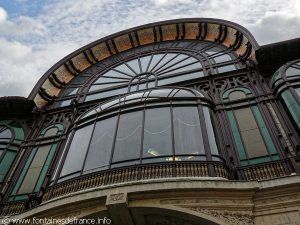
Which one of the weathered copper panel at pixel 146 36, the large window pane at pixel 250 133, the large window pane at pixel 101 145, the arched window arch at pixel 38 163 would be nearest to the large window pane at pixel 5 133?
the arched window arch at pixel 38 163

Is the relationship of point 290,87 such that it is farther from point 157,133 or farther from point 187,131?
point 157,133

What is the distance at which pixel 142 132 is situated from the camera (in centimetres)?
873

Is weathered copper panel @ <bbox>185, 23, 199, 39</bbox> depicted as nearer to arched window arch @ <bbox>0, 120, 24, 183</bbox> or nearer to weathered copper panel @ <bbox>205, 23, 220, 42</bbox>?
weathered copper panel @ <bbox>205, 23, 220, 42</bbox>

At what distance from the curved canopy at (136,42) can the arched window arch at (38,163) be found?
267 cm

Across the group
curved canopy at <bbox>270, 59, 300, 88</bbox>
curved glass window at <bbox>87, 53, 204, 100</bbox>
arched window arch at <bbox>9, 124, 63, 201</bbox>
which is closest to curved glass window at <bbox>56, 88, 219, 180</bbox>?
arched window arch at <bbox>9, 124, 63, 201</bbox>

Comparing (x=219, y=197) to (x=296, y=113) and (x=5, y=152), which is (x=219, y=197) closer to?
(x=296, y=113)

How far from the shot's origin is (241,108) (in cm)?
1057

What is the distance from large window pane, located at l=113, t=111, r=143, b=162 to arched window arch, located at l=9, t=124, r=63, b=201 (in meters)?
3.39

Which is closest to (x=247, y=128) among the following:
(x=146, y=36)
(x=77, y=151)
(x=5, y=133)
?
(x=77, y=151)

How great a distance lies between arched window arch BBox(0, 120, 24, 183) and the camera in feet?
37.0

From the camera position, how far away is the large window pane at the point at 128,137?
8.29 metres

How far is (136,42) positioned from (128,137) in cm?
997

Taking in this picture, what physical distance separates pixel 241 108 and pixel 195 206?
4.90m

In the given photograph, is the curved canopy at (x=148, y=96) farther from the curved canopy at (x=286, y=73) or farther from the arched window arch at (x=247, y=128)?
the curved canopy at (x=286, y=73)
